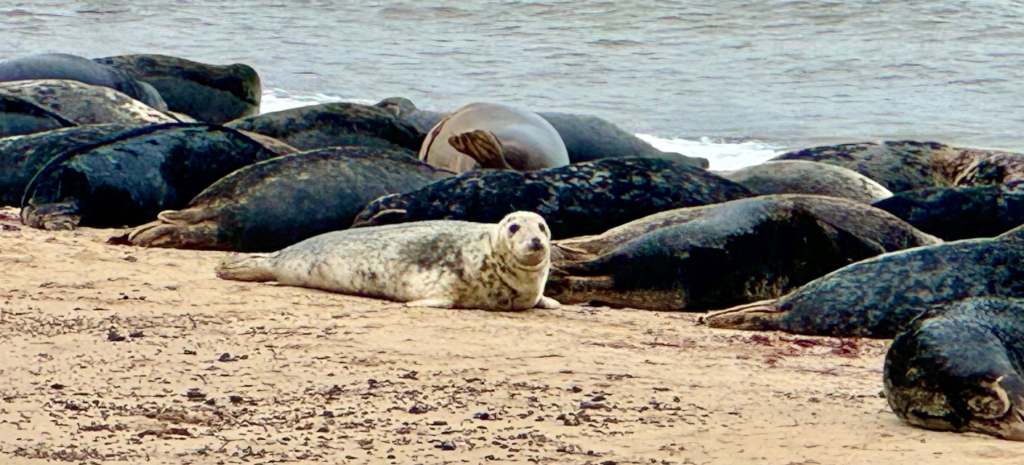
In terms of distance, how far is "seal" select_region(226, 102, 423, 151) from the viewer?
31.6 feet

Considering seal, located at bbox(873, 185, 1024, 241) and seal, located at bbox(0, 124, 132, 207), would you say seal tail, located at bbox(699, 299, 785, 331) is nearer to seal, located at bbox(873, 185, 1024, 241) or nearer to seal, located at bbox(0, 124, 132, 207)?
seal, located at bbox(873, 185, 1024, 241)

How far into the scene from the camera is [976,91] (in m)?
15.4

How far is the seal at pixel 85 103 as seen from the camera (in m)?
9.98

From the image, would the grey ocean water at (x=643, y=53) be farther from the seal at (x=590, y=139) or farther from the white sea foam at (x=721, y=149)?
the seal at (x=590, y=139)

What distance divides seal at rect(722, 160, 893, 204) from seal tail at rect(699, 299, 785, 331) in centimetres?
246

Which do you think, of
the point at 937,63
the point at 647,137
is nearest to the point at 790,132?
the point at 647,137

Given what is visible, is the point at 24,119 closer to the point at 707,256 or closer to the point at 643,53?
the point at 707,256

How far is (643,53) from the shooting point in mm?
18422

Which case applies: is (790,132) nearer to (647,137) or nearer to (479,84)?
(647,137)

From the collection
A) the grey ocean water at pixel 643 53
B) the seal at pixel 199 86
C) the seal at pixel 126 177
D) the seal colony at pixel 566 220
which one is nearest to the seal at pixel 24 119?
the seal colony at pixel 566 220

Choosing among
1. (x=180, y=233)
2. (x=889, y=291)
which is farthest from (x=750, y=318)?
(x=180, y=233)

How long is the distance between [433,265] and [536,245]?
1.38 feet

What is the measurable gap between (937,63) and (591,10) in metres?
5.97

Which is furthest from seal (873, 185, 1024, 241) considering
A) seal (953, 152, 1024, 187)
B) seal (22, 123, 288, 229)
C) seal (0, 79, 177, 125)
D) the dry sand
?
seal (0, 79, 177, 125)
